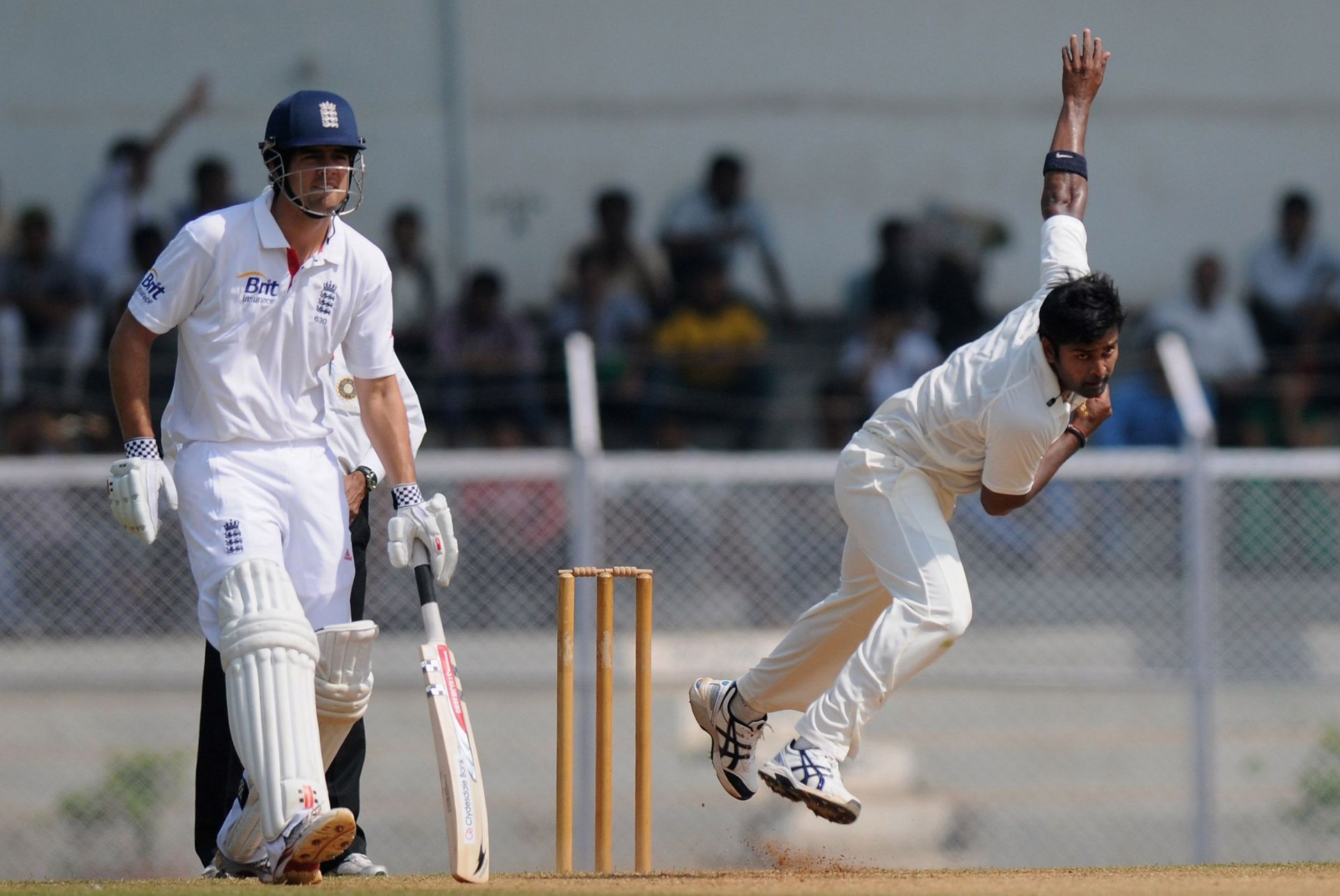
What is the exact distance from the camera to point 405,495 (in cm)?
471

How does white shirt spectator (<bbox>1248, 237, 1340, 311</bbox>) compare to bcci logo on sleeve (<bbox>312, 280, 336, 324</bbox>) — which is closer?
bcci logo on sleeve (<bbox>312, 280, 336, 324</bbox>)

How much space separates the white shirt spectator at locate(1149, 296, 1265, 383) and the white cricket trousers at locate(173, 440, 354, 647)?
6375 mm

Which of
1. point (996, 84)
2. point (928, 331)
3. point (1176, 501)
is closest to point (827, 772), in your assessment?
point (1176, 501)

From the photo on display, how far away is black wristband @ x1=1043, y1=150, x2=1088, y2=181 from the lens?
4988mm

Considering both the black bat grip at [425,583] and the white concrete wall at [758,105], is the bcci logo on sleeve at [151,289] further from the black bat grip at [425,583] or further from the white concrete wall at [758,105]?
the white concrete wall at [758,105]

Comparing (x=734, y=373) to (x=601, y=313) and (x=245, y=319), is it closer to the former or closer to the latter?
(x=601, y=313)

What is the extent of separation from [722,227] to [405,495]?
602 centimetres

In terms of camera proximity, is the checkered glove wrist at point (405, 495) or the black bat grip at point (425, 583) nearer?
the black bat grip at point (425, 583)

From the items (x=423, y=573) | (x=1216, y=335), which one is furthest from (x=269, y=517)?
(x=1216, y=335)

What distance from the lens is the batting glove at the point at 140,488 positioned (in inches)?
173

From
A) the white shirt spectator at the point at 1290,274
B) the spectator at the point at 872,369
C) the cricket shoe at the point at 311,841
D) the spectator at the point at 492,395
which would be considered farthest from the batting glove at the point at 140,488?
the white shirt spectator at the point at 1290,274

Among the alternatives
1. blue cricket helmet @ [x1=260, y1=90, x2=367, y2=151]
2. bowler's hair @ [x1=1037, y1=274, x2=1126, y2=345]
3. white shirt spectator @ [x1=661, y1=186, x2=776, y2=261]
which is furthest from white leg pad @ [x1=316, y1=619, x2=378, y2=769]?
white shirt spectator @ [x1=661, y1=186, x2=776, y2=261]

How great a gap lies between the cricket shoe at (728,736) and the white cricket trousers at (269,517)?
3.56 feet

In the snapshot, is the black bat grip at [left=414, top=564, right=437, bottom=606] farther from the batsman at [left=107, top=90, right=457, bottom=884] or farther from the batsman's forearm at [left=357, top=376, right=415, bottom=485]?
the batsman's forearm at [left=357, top=376, right=415, bottom=485]
